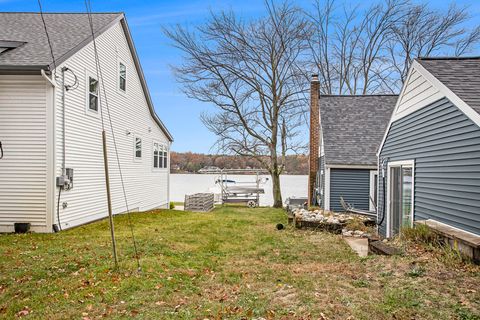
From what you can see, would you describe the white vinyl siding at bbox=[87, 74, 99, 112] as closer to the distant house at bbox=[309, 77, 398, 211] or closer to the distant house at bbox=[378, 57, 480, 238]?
the distant house at bbox=[309, 77, 398, 211]

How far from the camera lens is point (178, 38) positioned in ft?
77.2

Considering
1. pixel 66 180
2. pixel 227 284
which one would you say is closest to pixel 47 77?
pixel 66 180

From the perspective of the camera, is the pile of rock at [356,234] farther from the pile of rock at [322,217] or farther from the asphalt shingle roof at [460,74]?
the asphalt shingle roof at [460,74]

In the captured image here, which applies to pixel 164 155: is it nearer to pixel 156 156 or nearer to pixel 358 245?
pixel 156 156

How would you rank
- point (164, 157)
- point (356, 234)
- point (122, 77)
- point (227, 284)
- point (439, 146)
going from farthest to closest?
1. point (164, 157)
2. point (122, 77)
3. point (356, 234)
4. point (439, 146)
5. point (227, 284)

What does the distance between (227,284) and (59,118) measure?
7461 mm

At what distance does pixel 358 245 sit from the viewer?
920 cm

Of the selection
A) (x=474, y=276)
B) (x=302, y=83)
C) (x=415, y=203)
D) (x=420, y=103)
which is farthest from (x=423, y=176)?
(x=302, y=83)

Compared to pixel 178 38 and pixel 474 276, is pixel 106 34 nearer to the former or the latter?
pixel 178 38

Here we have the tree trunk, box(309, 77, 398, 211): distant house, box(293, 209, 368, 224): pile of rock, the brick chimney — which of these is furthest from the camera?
the tree trunk

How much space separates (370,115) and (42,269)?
49.2 feet

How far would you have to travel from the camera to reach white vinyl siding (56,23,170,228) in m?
11.0

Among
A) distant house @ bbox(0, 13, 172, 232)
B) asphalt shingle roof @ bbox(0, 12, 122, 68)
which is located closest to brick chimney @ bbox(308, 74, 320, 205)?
distant house @ bbox(0, 13, 172, 232)

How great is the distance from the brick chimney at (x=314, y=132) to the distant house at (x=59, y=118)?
868 cm
